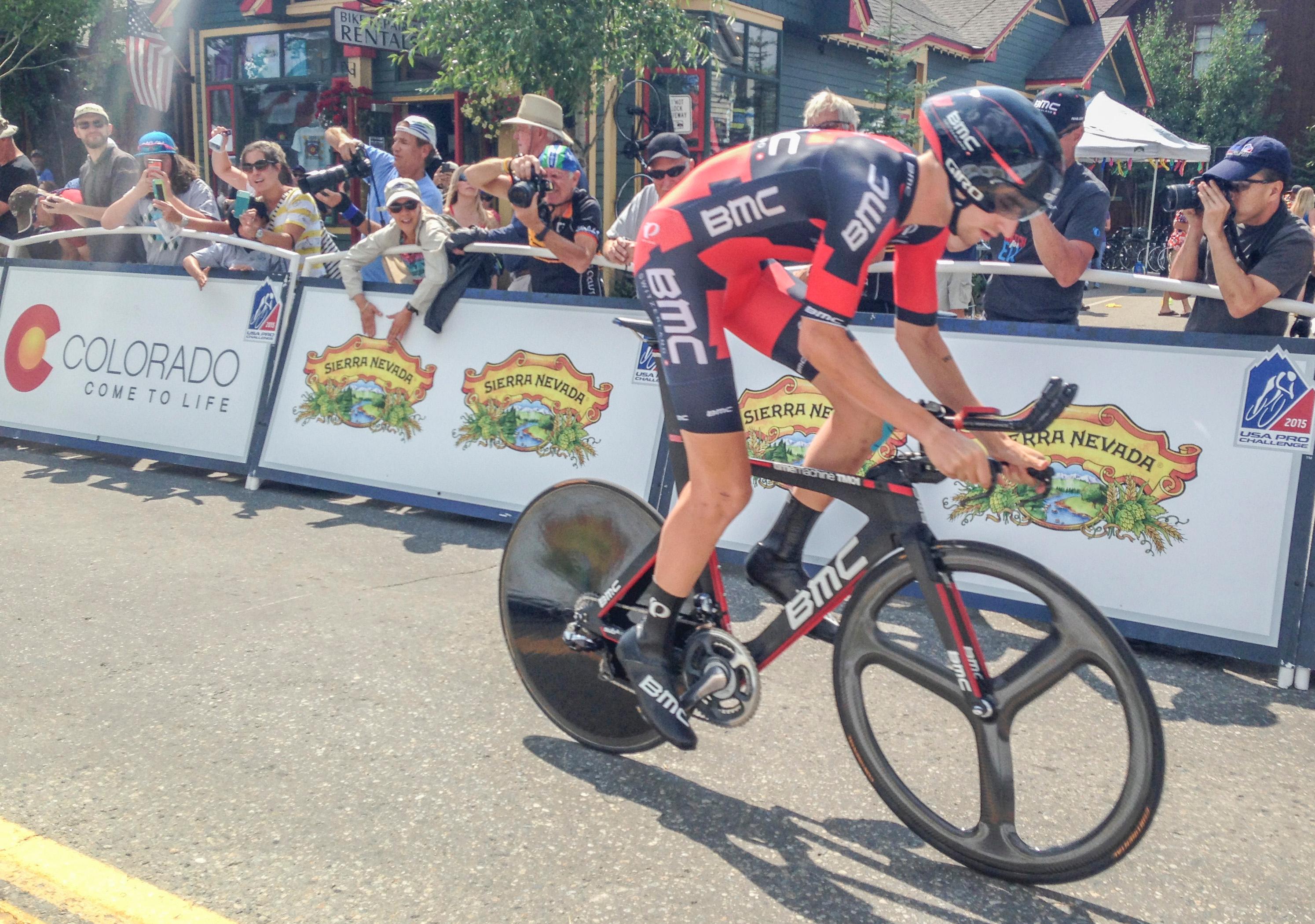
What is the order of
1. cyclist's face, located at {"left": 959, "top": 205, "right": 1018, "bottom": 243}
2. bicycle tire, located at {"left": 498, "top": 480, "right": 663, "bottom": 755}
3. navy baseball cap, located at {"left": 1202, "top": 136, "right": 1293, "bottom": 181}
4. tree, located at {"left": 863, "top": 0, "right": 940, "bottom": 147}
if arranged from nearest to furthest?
1. cyclist's face, located at {"left": 959, "top": 205, "right": 1018, "bottom": 243}
2. bicycle tire, located at {"left": 498, "top": 480, "right": 663, "bottom": 755}
3. navy baseball cap, located at {"left": 1202, "top": 136, "right": 1293, "bottom": 181}
4. tree, located at {"left": 863, "top": 0, "right": 940, "bottom": 147}

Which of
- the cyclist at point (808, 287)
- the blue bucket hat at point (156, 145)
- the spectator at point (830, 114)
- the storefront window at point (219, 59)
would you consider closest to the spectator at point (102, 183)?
the blue bucket hat at point (156, 145)

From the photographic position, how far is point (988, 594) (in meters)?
3.33

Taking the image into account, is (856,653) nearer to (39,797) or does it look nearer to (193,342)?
(39,797)

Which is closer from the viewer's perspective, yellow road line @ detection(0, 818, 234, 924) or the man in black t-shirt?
yellow road line @ detection(0, 818, 234, 924)

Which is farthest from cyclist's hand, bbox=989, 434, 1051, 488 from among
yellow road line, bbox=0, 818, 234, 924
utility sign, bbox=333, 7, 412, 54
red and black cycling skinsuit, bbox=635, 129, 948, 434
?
utility sign, bbox=333, 7, 412, 54

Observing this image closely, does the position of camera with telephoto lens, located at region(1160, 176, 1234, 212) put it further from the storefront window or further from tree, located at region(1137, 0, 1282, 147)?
tree, located at region(1137, 0, 1282, 147)

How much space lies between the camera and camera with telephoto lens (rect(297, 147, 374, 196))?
814cm

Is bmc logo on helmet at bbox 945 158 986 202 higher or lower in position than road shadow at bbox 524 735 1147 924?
higher

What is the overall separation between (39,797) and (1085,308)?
2080cm

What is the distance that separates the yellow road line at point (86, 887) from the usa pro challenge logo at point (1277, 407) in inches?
162

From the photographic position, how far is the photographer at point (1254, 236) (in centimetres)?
497

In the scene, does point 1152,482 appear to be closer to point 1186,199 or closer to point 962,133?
point 1186,199

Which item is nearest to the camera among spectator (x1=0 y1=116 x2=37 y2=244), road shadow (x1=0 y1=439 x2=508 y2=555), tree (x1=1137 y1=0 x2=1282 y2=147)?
road shadow (x1=0 y1=439 x2=508 y2=555)

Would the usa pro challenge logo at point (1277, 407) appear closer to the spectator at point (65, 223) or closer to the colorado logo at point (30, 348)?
the colorado logo at point (30, 348)
